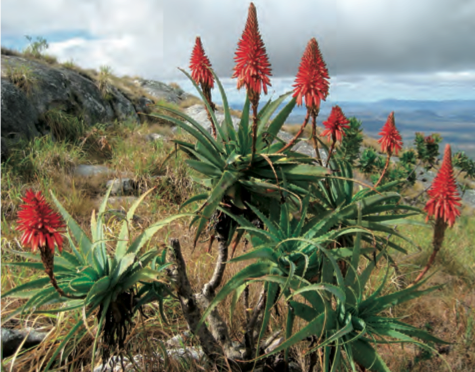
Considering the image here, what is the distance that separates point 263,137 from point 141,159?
17.8 feet

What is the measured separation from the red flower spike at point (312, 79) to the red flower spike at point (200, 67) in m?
0.49

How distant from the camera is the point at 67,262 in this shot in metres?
2.10

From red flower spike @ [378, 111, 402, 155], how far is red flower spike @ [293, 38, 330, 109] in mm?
507

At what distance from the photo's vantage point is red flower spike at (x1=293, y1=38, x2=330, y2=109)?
1.80 m

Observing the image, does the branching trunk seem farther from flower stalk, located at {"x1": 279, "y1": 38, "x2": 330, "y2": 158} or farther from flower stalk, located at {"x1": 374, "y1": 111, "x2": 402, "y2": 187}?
flower stalk, located at {"x1": 374, "y1": 111, "x2": 402, "y2": 187}

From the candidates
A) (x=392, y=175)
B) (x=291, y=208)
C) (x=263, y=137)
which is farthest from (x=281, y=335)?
(x=392, y=175)

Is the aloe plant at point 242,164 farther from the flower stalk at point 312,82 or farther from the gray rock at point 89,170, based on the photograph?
the gray rock at point 89,170

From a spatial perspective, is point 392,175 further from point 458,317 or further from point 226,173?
point 226,173

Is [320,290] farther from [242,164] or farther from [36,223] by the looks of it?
[36,223]

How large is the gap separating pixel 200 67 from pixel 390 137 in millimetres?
1070

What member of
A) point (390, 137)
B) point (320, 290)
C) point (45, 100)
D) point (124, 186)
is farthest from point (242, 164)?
point (45, 100)

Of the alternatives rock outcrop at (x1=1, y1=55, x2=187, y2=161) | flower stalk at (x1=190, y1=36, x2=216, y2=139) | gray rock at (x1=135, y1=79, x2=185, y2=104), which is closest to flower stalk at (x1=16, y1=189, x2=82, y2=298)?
flower stalk at (x1=190, y1=36, x2=216, y2=139)

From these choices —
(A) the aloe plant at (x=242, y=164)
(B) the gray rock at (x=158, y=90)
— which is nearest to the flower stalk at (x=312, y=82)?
(A) the aloe plant at (x=242, y=164)

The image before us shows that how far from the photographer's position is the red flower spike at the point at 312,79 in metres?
1.80
